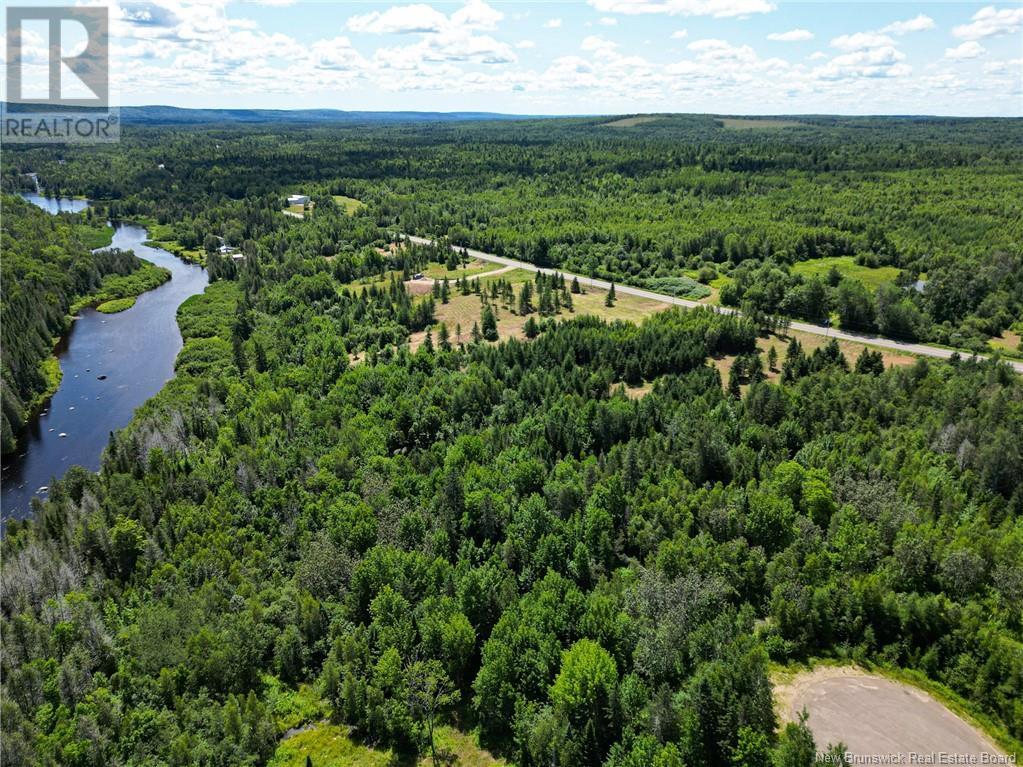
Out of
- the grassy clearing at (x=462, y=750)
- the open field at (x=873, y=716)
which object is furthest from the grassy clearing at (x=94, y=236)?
the open field at (x=873, y=716)

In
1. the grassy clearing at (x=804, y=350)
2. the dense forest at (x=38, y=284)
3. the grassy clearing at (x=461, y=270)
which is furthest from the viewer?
the grassy clearing at (x=461, y=270)

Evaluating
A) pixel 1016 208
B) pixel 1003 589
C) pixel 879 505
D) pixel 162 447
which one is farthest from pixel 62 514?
pixel 1016 208

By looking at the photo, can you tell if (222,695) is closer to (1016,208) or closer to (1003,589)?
(1003,589)

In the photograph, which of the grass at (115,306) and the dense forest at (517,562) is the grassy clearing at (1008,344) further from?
the grass at (115,306)

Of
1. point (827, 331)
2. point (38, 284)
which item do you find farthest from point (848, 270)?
point (38, 284)

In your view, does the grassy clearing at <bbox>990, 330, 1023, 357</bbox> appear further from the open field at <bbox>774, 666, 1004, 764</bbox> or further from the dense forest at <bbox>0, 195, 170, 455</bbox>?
the dense forest at <bbox>0, 195, 170, 455</bbox>

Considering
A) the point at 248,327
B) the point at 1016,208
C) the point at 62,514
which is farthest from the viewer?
the point at 1016,208
